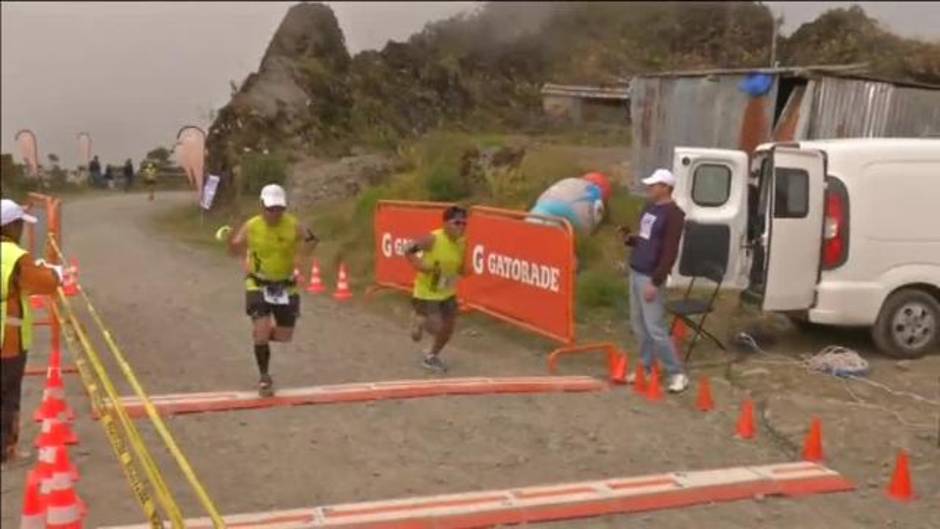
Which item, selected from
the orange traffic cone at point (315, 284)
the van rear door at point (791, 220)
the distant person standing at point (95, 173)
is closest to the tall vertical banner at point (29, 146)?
the orange traffic cone at point (315, 284)

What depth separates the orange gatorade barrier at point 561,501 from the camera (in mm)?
5641

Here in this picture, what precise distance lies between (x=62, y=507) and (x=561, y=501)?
2617 millimetres

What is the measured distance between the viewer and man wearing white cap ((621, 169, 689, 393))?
844cm

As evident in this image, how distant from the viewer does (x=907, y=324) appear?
9.77 m

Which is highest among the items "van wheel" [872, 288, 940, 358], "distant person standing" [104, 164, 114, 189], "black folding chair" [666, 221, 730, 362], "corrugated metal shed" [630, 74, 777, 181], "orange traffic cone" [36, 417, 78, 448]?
"corrugated metal shed" [630, 74, 777, 181]

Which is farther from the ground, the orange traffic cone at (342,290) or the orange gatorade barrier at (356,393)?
the orange gatorade barrier at (356,393)

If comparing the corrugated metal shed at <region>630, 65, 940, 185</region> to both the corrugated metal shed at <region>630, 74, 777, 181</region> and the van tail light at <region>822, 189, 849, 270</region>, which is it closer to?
the corrugated metal shed at <region>630, 74, 777, 181</region>

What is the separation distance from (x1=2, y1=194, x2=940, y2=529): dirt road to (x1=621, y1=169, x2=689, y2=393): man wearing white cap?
399 millimetres

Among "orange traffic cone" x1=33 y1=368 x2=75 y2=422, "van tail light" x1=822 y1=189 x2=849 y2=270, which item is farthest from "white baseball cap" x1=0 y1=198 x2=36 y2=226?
"van tail light" x1=822 y1=189 x2=849 y2=270

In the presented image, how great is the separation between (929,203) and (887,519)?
443cm

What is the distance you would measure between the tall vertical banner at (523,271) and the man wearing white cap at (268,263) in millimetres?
2884

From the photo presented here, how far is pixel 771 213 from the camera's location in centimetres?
952

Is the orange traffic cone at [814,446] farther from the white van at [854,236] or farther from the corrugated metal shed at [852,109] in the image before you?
the corrugated metal shed at [852,109]

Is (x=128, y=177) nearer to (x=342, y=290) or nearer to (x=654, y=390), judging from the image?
(x=342, y=290)
